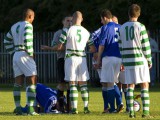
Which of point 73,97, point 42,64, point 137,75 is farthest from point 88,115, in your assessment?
point 42,64

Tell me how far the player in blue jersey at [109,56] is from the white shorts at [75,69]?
37 centimetres

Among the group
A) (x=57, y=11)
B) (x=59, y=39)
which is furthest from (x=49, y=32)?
(x=59, y=39)

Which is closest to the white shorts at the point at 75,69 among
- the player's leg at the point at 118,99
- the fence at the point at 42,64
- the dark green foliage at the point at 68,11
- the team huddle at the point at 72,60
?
the team huddle at the point at 72,60

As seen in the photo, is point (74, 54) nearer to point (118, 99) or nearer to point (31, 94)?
point (31, 94)

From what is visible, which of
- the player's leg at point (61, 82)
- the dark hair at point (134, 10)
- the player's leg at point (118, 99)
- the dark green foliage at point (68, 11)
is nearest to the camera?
the dark hair at point (134, 10)

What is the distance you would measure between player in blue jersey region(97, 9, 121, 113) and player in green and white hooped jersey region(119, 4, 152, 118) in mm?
1184

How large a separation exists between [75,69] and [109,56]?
787 mm

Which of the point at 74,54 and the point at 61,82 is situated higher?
the point at 74,54

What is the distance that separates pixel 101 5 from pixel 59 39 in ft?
61.9

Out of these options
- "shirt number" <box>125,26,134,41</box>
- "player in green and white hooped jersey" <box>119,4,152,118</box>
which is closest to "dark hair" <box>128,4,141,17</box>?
"player in green and white hooped jersey" <box>119,4,152,118</box>

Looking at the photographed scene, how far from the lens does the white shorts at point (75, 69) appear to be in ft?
60.1

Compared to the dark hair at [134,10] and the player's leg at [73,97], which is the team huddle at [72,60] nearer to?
the player's leg at [73,97]

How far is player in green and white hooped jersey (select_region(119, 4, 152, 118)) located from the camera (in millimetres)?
16922

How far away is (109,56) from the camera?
60.1 ft
